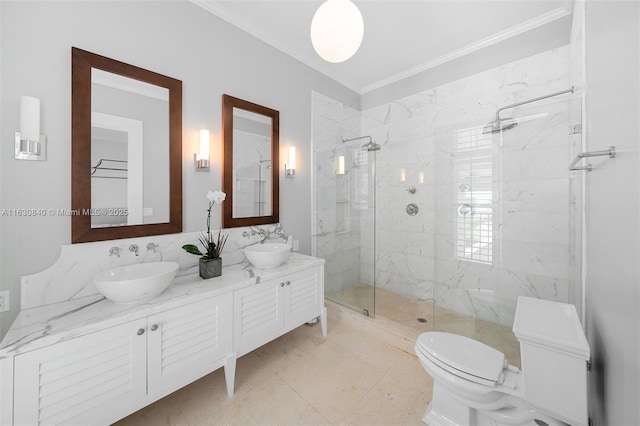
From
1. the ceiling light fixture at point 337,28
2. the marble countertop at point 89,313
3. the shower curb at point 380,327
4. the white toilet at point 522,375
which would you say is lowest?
the shower curb at point 380,327

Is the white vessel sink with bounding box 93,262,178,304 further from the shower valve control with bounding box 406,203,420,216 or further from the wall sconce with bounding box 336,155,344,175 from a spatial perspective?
the shower valve control with bounding box 406,203,420,216

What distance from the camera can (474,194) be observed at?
2127mm

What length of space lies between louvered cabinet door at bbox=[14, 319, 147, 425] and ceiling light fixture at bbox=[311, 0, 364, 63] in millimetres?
1677

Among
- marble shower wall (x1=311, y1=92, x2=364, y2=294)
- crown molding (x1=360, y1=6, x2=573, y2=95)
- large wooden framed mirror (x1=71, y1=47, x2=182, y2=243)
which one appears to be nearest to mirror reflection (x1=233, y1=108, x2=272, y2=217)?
large wooden framed mirror (x1=71, y1=47, x2=182, y2=243)

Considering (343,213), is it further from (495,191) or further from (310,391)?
(310,391)

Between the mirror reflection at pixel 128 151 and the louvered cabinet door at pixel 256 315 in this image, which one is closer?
the mirror reflection at pixel 128 151

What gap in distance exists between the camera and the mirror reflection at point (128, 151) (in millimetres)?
1479

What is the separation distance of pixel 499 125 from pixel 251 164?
212 centimetres

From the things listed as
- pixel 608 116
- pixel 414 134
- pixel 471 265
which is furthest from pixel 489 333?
pixel 414 134

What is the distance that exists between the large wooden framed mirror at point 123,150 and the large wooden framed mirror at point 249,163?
0.38 m

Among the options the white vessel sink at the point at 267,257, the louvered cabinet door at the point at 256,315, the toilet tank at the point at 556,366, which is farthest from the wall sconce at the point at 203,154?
the toilet tank at the point at 556,366

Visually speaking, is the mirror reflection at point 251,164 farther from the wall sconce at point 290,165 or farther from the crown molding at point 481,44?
the crown molding at point 481,44

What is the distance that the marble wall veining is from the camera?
5.98ft

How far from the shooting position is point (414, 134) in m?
2.90
